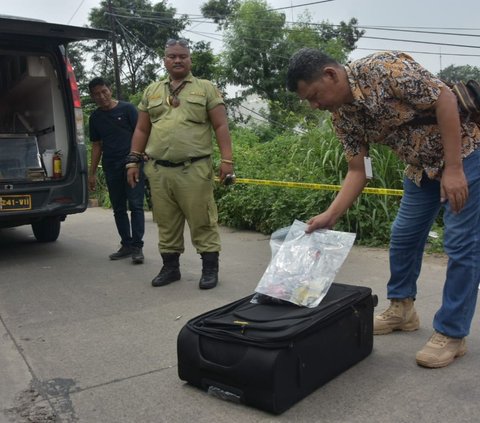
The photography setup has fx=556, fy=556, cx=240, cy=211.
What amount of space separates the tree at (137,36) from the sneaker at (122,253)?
22921mm

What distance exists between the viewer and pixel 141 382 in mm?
2660

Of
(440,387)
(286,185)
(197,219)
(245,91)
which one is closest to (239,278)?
(197,219)

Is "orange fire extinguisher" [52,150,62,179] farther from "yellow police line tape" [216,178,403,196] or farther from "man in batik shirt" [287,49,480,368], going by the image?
"man in batik shirt" [287,49,480,368]

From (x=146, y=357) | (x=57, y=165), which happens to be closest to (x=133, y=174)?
(x=57, y=165)

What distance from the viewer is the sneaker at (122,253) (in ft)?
17.8

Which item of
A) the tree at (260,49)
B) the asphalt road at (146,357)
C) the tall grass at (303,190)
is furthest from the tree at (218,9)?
the asphalt road at (146,357)

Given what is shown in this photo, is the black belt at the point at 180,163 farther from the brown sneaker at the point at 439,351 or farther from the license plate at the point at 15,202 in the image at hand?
the brown sneaker at the point at 439,351

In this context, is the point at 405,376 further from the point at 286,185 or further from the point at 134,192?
the point at 286,185

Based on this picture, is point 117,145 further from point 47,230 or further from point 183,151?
point 47,230

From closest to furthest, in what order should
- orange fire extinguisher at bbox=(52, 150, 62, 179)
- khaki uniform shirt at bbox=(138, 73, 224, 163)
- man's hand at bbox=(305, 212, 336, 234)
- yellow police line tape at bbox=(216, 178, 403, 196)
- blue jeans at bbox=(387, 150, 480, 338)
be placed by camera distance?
blue jeans at bbox=(387, 150, 480, 338) → man's hand at bbox=(305, 212, 336, 234) → khaki uniform shirt at bbox=(138, 73, 224, 163) → yellow police line tape at bbox=(216, 178, 403, 196) → orange fire extinguisher at bbox=(52, 150, 62, 179)

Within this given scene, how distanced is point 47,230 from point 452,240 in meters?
4.91

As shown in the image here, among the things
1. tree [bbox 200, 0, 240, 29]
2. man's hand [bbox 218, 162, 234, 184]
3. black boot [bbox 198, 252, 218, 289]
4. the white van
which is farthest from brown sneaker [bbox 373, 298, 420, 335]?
tree [bbox 200, 0, 240, 29]

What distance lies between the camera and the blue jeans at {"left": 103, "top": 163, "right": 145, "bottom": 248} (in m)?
5.09

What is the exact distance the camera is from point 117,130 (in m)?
5.19
